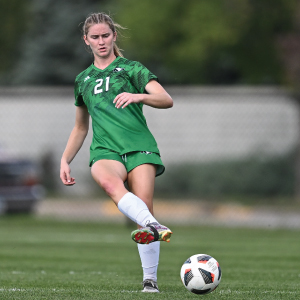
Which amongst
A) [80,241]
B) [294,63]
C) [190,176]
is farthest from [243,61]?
[80,241]

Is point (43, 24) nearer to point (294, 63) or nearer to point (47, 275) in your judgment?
point (294, 63)

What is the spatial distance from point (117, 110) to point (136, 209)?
33.8 inches

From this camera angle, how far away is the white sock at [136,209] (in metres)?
5.66

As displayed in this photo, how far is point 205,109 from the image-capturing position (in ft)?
58.6

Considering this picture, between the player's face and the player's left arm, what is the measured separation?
0.45 metres

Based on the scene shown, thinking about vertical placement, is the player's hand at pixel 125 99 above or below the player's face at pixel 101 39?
below

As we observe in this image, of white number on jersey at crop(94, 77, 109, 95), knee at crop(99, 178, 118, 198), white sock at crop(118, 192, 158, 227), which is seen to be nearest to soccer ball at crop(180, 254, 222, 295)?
white sock at crop(118, 192, 158, 227)

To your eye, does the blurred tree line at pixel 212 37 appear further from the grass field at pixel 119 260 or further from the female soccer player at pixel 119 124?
the female soccer player at pixel 119 124

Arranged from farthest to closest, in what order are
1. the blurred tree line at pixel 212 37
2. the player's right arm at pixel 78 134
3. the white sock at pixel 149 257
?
the blurred tree line at pixel 212 37
the player's right arm at pixel 78 134
the white sock at pixel 149 257

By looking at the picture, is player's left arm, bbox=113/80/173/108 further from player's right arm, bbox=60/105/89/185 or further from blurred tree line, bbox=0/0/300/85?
blurred tree line, bbox=0/0/300/85

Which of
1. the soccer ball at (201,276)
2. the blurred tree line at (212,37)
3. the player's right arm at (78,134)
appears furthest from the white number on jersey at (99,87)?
the blurred tree line at (212,37)

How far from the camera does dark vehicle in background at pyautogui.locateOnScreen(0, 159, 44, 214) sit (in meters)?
16.4

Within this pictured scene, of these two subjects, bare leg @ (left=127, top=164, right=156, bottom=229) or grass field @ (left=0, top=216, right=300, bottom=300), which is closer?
bare leg @ (left=127, top=164, right=156, bottom=229)

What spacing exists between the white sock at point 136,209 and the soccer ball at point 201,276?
57 cm
